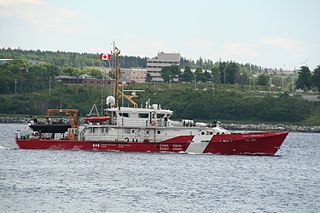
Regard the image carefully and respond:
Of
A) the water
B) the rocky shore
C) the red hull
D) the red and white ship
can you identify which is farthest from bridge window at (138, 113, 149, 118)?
the rocky shore

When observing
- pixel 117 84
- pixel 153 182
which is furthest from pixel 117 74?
pixel 153 182

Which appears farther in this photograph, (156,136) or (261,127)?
(261,127)

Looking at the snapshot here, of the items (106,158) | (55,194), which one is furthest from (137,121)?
(55,194)

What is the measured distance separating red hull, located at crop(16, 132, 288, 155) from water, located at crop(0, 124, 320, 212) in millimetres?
945

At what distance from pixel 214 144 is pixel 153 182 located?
18.6 m

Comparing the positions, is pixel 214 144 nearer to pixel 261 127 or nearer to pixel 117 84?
pixel 117 84

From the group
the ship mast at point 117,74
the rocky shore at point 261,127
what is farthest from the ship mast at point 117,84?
the rocky shore at point 261,127

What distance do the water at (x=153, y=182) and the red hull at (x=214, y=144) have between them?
95 centimetres

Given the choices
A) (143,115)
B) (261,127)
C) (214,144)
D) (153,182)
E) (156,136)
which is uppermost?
(143,115)

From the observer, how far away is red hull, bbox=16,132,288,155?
282 ft

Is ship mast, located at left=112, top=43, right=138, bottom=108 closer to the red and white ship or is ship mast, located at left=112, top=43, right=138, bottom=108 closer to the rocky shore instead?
the red and white ship

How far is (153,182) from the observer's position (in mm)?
68438

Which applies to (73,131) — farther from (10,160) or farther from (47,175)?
Result: (47,175)

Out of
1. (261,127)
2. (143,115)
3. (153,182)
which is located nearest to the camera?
(153,182)
